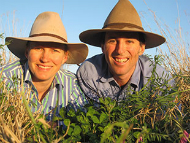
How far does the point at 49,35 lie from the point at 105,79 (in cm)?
113

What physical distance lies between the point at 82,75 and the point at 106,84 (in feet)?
1.37

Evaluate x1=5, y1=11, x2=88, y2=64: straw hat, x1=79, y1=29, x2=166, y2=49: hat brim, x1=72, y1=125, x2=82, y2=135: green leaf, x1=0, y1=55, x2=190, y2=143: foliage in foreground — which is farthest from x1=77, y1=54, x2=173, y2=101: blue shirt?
x1=72, y1=125, x2=82, y2=135: green leaf

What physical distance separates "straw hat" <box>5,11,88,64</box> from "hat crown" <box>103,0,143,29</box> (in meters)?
0.63

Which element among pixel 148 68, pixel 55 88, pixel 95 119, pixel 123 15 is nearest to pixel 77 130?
pixel 95 119

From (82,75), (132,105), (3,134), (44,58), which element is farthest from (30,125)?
(82,75)

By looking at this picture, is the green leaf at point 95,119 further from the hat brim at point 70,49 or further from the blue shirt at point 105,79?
the hat brim at point 70,49

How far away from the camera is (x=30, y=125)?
6.54 feet

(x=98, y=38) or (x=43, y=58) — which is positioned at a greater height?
(x=98, y=38)

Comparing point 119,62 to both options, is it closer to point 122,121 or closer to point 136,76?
point 136,76

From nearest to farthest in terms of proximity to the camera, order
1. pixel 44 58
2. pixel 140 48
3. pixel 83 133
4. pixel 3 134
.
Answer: pixel 3 134 < pixel 83 133 < pixel 44 58 < pixel 140 48

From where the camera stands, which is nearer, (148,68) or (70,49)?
(148,68)

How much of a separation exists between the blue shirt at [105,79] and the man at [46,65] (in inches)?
6.6

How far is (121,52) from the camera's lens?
11.0 ft

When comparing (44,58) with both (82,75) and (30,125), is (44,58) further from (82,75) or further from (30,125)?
(30,125)
